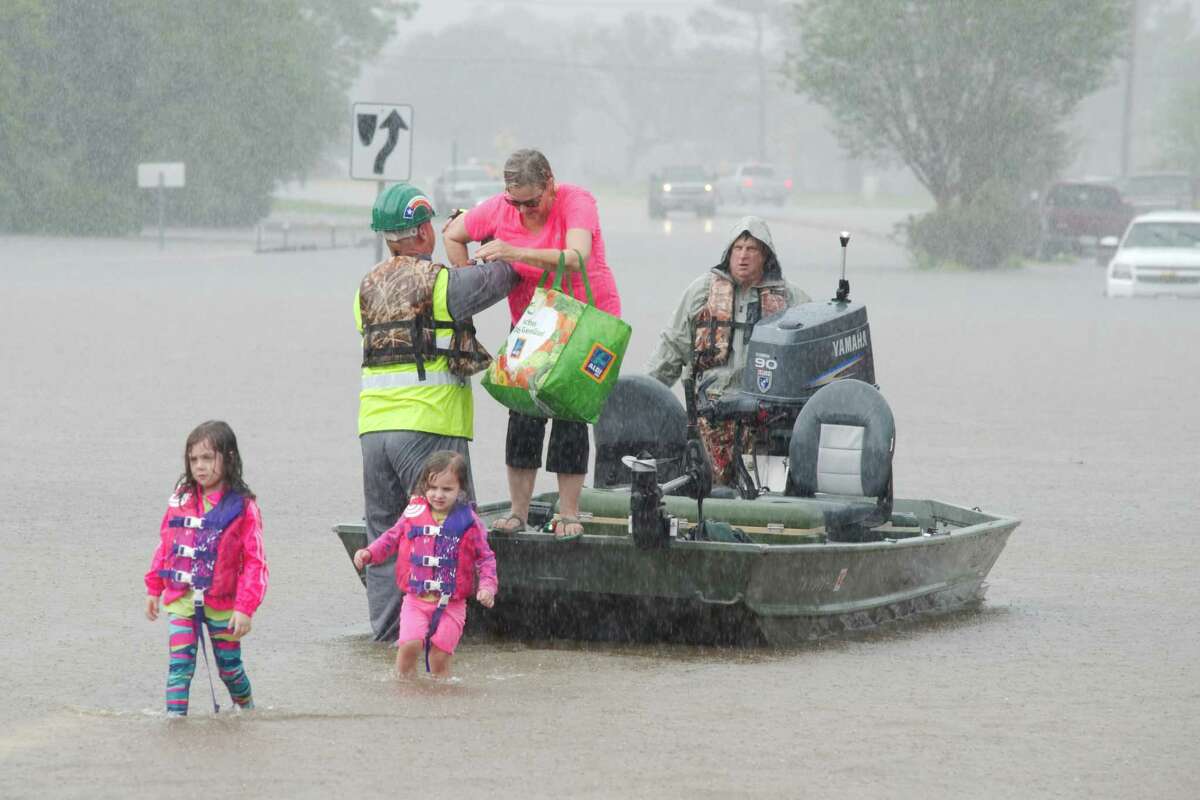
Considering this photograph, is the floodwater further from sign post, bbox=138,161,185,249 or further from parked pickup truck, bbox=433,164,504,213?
parked pickup truck, bbox=433,164,504,213

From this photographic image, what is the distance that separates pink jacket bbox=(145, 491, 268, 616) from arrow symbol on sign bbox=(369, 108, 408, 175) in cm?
1383

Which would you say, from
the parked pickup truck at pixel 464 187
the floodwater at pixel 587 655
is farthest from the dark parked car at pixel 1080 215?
the floodwater at pixel 587 655

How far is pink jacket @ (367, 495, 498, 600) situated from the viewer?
7.95 m

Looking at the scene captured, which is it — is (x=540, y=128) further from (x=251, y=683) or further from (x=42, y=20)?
(x=251, y=683)

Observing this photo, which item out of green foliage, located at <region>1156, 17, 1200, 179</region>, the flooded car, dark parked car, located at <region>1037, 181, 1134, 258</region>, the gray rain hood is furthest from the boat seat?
green foliage, located at <region>1156, 17, 1200, 179</region>

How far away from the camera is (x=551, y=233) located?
28.1 ft

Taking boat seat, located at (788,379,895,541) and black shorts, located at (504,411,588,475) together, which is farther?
boat seat, located at (788,379,895,541)

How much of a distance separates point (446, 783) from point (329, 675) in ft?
5.65

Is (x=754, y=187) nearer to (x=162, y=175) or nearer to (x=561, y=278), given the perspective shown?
(x=162, y=175)

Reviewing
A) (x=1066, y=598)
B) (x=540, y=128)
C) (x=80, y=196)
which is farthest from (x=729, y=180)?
(x=1066, y=598)

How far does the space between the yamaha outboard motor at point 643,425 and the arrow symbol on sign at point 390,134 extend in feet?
37.5

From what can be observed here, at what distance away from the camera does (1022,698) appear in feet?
26.7

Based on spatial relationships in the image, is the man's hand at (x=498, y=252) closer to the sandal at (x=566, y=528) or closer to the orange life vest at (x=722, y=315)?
the sandal at (x=566, y=528)

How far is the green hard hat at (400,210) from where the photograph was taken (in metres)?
8.34
